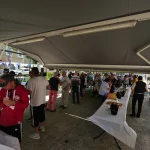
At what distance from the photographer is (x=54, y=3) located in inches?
70.4

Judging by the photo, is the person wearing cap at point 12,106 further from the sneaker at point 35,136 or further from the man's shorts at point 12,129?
the sneaker at point 35,136

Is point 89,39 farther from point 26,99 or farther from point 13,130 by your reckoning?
point 13,130

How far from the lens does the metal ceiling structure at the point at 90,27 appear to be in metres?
1.86

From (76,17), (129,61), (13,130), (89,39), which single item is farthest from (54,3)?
(129,61)

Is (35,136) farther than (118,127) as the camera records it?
Yes

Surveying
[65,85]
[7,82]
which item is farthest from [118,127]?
[65,85]

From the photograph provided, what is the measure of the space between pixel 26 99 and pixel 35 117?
1.38m

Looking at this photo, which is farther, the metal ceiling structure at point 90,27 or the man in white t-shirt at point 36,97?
the man in white t-shirt at point 36,97

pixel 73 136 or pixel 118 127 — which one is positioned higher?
pixel 118 127

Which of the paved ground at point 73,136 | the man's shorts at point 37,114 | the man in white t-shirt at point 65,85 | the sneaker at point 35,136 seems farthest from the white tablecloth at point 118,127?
the man in white t-shirt at point 65,85

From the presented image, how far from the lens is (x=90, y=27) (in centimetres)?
288

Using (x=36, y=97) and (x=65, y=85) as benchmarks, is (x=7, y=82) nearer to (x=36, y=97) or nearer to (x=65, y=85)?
(x=36, y=97)

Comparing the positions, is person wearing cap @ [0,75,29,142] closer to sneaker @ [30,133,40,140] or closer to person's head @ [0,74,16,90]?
person's head @ [0,74,16,90]

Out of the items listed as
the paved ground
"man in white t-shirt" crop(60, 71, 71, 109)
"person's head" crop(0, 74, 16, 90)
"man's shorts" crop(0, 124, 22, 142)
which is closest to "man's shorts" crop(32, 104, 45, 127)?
the paved ground
